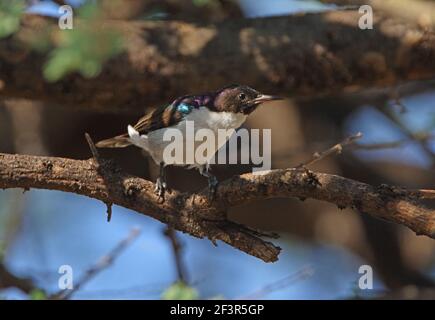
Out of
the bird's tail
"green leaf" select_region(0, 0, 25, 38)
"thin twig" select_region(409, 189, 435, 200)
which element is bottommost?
"thin twig" select_region(409, 189, 435, 200)

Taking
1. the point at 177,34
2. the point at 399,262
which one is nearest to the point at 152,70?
the point at 177,34

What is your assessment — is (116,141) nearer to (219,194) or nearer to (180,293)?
(180,293)

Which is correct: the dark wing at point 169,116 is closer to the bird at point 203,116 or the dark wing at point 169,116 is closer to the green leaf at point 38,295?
the bird at point 203,116

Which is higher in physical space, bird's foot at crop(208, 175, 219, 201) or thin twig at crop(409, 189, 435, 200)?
bird's foot at crop(208, 175, 219, 201)

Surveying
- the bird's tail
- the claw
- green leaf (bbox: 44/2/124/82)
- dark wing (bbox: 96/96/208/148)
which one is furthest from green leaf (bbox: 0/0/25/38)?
the claw

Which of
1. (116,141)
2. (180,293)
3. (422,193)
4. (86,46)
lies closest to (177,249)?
(180,293)

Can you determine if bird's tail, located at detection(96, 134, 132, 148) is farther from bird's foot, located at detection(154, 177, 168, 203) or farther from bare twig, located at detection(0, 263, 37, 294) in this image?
bare twig, located at detection(0, 263, 37, 294)

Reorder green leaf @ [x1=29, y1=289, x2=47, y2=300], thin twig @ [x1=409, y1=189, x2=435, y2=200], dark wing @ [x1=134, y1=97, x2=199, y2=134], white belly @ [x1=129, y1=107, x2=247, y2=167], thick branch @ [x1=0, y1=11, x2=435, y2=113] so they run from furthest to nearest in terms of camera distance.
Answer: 1. thick branch @ [x1=0, y1=11, x2=435, y2=113]
2. green leaf @ [x1=29, y1=289, x2=47, y2=300]
3. dark wing @ [x1=134, y1=97, x2=199, y2=134]
4. white belly @ [x1=129, y1=107, x2=247, y2=167]
5. thin twig @ [x1=409, y1=189, x2=435, y2=200]

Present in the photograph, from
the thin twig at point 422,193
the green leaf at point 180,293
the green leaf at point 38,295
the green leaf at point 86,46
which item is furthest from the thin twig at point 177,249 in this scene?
the thin twig at point 422,193
